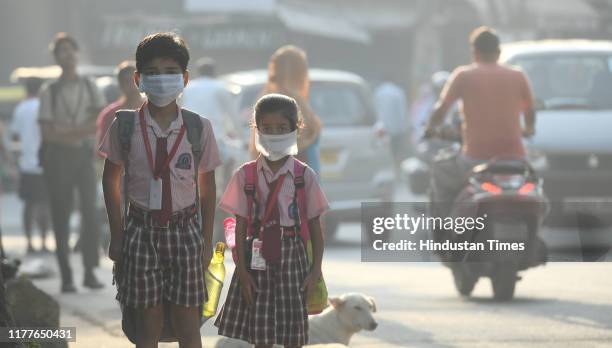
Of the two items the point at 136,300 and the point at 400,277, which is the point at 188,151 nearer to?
the point at 136,300

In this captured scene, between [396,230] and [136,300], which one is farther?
[396,230]

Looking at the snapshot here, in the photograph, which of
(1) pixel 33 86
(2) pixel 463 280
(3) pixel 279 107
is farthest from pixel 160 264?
(1) pixel 33 86

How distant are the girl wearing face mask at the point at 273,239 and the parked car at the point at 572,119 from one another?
29.1ft

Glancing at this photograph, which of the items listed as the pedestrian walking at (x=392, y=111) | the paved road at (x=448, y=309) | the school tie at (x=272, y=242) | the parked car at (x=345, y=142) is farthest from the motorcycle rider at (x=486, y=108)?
the pedestrian walking at (x=392, y=111)

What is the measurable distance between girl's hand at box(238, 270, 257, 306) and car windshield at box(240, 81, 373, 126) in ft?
32.6

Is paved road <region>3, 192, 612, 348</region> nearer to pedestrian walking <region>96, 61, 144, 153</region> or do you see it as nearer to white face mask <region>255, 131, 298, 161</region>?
pedestrian walking <region>96, 61, 144, 153</region>

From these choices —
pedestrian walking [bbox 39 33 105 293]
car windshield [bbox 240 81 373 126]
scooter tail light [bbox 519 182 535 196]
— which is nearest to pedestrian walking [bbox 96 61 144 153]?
pedestrian walking [bbox 39 33 105 293]

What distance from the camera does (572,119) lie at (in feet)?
49.0

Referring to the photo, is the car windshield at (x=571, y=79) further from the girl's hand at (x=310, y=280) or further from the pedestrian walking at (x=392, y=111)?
the pedestrian walking at (x=392, y=111)

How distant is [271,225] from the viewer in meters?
6.10

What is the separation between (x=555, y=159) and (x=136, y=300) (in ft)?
31.9

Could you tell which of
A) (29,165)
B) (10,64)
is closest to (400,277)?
(29,165)

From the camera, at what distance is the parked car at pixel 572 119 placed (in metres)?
15.0

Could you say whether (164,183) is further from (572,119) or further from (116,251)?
(572,119)
